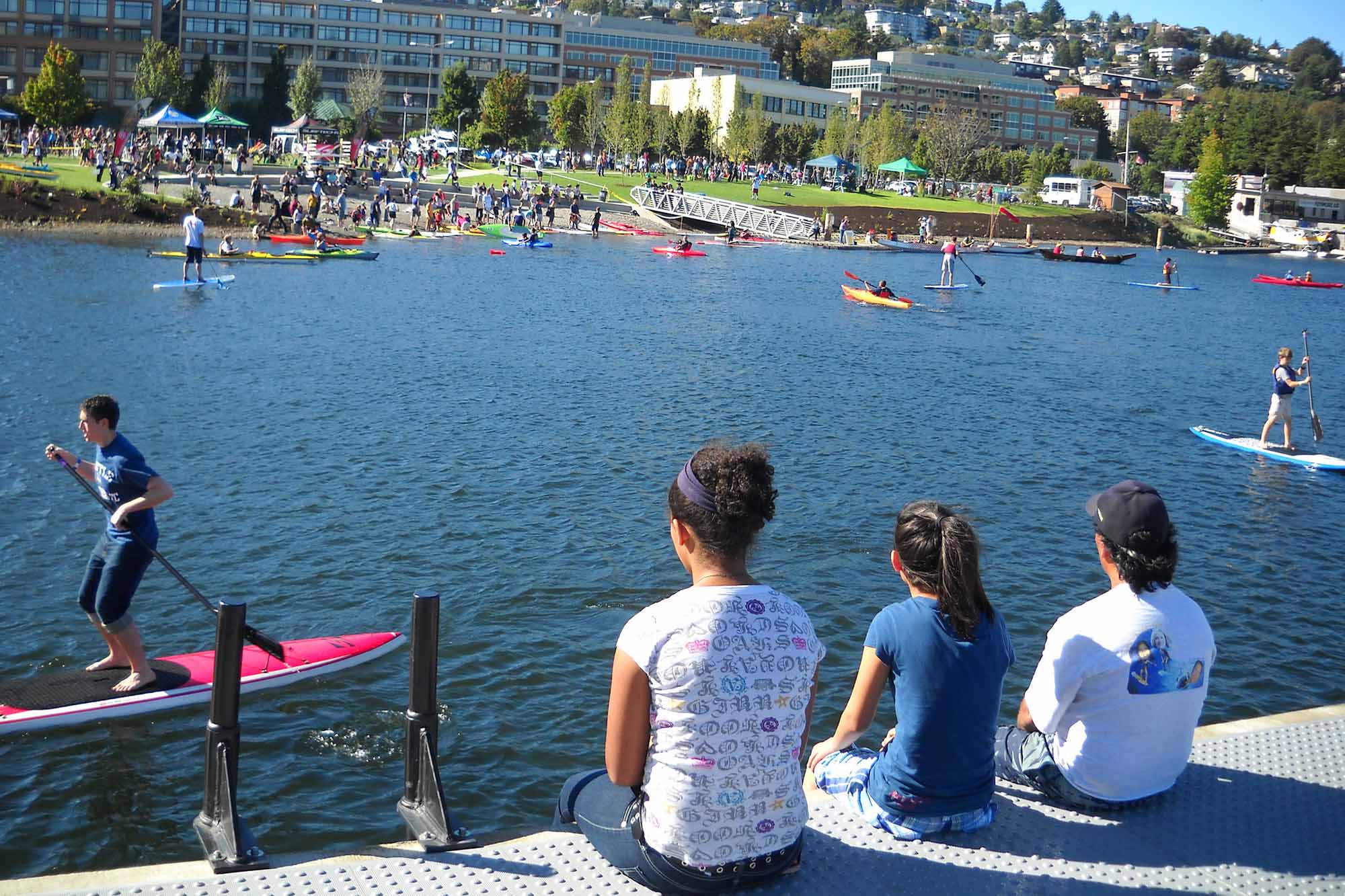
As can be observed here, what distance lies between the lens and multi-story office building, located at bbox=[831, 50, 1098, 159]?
165m

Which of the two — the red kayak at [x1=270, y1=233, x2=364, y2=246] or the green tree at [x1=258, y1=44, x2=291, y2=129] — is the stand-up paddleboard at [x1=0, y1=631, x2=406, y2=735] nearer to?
the red kayak at [x1=270, y1=233, x2=364, y2=246]

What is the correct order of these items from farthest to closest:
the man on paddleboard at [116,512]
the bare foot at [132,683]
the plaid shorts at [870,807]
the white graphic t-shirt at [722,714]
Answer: the bare foot at [132,683], the man on paddleboard at [116,512], the plaid shorts at [870,807], the white graphic t-shirt at [722,714]

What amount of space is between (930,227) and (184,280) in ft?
199

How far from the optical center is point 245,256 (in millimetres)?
42969

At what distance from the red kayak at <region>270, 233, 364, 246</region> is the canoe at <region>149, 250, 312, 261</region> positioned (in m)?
3.73

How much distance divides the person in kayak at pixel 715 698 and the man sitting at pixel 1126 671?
56.1 inches

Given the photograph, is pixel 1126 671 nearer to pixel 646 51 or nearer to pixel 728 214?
pixel 728 214

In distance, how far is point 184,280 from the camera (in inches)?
1399

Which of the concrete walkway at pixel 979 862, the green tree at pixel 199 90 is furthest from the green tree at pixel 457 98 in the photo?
the concrete walkway at pixel 979 862

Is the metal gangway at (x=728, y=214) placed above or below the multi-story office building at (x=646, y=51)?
below

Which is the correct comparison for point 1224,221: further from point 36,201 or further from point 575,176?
point 36,201

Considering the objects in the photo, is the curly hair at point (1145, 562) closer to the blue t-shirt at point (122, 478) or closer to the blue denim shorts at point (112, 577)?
the blue t-shirt at point (122, 478)

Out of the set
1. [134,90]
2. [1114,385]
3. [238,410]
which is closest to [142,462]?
[238,410]

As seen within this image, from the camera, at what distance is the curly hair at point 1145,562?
5246 mm
